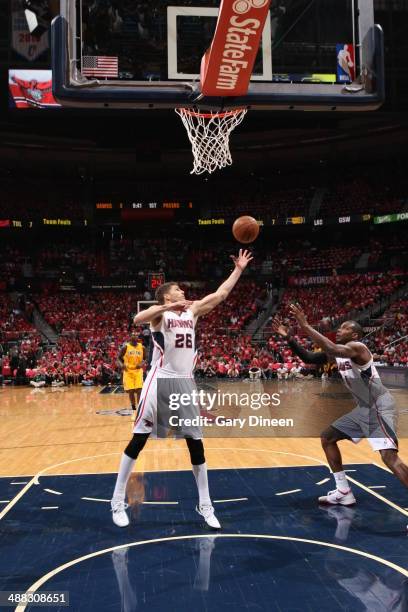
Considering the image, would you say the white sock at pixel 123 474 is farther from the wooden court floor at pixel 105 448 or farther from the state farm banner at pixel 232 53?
the state farm banner at pixel 232 53

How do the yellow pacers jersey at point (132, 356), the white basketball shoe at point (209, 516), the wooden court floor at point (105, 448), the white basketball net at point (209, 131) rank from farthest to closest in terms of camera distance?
1. the yellow pacers jersey at point (132, 356)
2. the white basketball net at point (209, 131)
3. the wooden court floor at point (105, 448)
4. the white basketball shoe at point (209, 516)

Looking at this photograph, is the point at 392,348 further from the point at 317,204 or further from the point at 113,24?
the point at 113,24

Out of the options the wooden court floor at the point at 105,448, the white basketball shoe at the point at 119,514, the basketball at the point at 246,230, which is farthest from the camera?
the wooden court floor at the point at 105,448

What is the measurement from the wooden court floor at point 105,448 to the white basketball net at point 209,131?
5.09m

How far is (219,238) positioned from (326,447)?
30.0 meters

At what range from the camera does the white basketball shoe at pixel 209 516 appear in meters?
4.78

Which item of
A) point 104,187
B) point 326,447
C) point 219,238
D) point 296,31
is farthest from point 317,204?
point 326,447

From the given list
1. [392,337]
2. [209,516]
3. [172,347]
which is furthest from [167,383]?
[392,337]

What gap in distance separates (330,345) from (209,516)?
1.86 m

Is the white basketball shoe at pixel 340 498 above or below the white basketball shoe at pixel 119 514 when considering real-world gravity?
below

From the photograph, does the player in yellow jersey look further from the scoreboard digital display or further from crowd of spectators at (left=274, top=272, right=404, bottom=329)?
the scoreboard digital display

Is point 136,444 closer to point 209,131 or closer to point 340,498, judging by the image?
point 340,498

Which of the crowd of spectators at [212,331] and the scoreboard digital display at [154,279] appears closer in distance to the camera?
the crowd of spectators at [212,331]

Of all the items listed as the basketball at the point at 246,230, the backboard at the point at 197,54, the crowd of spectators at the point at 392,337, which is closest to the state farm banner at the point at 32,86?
the crowd of spectators at the point at 392,337
